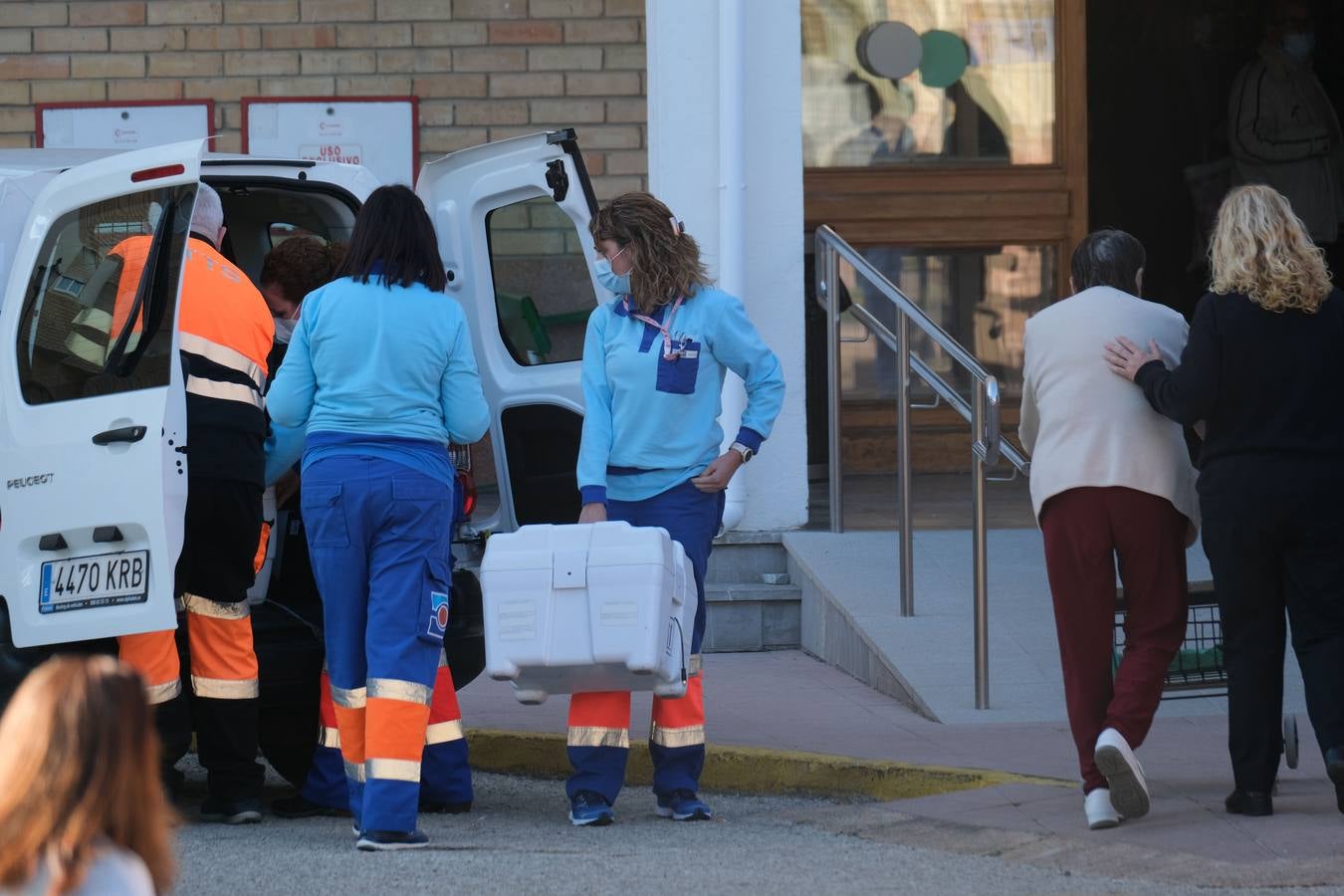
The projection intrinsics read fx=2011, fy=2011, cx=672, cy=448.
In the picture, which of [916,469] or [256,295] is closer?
[256,295]

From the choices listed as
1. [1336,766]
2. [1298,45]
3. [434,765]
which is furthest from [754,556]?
[1298,45]

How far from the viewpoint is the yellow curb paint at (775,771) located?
6.04 meters

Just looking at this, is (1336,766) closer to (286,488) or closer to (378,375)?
(378,375)

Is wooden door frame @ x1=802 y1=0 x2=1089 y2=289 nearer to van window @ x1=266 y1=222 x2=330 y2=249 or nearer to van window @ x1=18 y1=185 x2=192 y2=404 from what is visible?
van window @ x1=266 y1=222 x2=330 y2=249

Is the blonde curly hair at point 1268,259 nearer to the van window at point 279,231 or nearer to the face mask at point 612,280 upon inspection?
the face mask at point 612,280

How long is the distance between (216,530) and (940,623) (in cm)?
324

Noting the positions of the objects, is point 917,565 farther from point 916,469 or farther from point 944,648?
point 916,469

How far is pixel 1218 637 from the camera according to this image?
20.5ft

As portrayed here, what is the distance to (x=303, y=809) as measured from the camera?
6.06 m

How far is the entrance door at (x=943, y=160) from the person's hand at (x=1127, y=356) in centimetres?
555

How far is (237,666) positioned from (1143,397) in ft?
8.62

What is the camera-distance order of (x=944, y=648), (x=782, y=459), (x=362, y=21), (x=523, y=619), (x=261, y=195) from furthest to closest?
(x=362, y=21), (x=782, y=459), (x=944, y=648), (x=261, y=195), (x=523, y=619)

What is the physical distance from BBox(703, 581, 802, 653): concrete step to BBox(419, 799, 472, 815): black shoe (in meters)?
2.69

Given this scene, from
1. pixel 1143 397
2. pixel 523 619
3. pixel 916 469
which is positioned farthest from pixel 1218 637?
pixel 916 469
